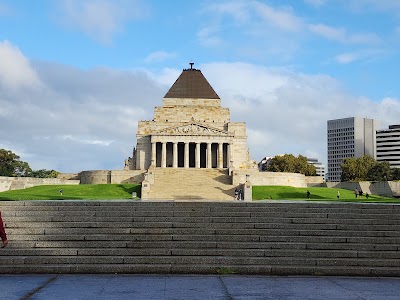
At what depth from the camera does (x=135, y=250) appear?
16234 millimetres

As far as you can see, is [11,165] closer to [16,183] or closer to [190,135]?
[16,183]

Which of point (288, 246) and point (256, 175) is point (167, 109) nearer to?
point (256, 175)

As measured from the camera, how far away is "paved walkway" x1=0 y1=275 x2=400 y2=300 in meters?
11.1

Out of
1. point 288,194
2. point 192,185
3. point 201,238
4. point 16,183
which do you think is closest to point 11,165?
point 16,183

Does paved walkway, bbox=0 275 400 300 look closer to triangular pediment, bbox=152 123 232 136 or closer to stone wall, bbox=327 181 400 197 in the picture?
stone wall, bbox=327 181 400 197

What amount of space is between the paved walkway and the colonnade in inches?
3077

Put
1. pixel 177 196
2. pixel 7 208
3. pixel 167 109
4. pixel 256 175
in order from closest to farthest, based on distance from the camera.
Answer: pixel 7 208 < pixel 177 196 < pixel 256 175 < pixel 167 109

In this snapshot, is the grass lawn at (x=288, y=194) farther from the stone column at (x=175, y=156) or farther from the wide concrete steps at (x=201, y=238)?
the wide concrete steps at (x=201, y=238)

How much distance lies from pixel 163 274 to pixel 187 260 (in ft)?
3.71

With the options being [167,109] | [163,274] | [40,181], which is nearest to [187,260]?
[163,274]

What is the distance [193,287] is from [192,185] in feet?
196

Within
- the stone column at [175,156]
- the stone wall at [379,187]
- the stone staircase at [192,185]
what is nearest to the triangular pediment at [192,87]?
the stone column at [175,156]

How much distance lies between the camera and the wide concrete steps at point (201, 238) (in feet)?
50.0

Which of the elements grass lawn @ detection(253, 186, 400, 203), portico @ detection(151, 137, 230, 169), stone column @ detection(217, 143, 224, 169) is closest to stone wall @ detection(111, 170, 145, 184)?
portico @ detection(151, 137, 230, 169)
